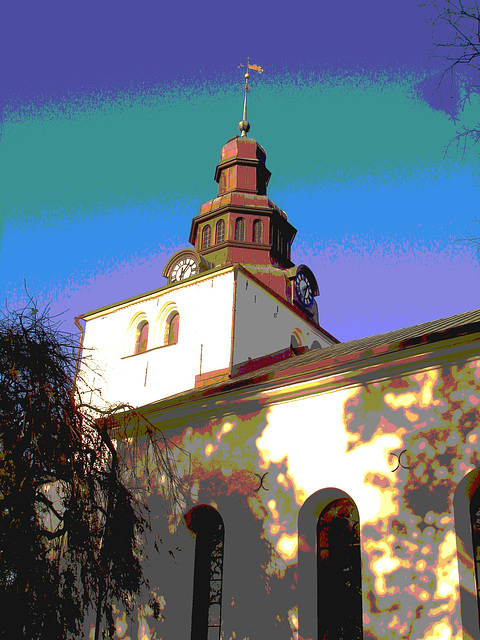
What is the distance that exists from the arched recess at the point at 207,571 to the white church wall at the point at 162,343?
23.0 ft

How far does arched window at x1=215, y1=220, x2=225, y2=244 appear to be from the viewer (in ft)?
70.0

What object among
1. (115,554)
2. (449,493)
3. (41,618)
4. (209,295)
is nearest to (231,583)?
(115,554)

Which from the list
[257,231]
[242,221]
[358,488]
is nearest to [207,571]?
[358,488]

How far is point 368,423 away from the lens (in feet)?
28.0

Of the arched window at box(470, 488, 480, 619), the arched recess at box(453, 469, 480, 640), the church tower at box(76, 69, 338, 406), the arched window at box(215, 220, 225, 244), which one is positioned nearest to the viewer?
the arched recess at box(453, 469, 480, 640)

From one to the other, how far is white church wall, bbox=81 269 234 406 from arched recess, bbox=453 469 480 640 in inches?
388

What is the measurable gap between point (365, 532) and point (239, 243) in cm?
1408

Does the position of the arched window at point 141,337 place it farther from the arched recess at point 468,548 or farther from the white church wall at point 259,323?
the arched recess at point 468,548

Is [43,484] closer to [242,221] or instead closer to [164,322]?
[164,322]

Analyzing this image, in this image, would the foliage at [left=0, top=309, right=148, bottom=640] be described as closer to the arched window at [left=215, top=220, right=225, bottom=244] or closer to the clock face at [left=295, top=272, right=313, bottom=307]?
the clock face at [left=295, top=272, right=313, bottom=307]

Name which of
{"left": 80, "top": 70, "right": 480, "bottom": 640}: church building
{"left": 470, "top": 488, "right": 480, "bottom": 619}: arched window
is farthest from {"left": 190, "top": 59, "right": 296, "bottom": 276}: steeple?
{"left": 470, "top": 488, "right": 480, "bottom": 619}: arched window

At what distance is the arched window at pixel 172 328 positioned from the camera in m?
18.8

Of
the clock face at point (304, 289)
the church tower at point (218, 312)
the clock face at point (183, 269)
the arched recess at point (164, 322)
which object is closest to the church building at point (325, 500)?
the church tower at point (218, 312)

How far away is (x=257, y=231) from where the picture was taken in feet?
70.2
